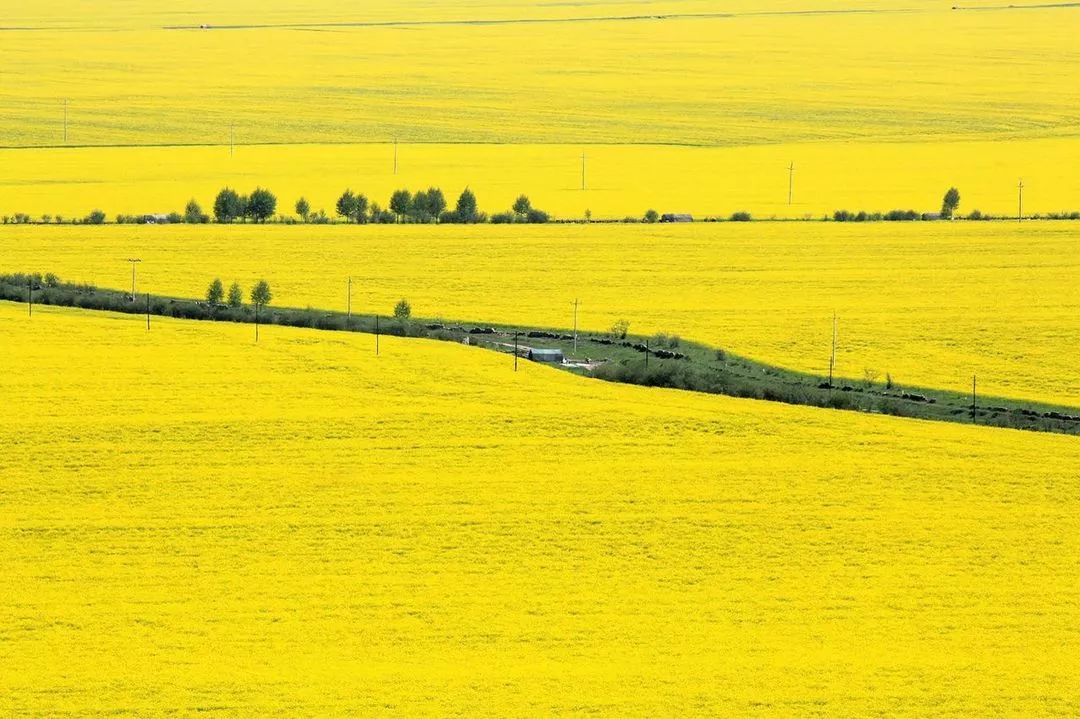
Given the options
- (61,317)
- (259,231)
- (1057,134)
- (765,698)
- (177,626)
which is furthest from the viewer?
(1057,134)

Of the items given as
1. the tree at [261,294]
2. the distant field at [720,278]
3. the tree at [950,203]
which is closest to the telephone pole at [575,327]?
the distant field at [720,278]

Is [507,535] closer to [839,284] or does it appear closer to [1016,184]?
[839,284]

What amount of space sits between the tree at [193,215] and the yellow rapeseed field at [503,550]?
28523 mm

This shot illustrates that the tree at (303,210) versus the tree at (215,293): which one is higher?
the tree at (303,210)

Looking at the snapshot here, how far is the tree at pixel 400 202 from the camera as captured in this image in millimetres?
75125

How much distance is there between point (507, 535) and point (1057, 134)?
7302 cm

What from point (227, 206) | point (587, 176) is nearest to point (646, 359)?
→ point (227, 206)

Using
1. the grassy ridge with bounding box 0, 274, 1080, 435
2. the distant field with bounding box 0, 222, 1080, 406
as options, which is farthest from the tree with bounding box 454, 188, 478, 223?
the grassy ridge with bounding box 0, 274, 1080, 435

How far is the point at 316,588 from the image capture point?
3150 cm

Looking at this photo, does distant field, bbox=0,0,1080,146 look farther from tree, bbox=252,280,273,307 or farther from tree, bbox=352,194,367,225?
tree, bbox=252,280,273,307

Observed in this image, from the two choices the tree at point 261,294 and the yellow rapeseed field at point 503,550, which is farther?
the tree at point 261,294

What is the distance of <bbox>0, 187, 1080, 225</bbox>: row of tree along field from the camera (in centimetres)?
7425

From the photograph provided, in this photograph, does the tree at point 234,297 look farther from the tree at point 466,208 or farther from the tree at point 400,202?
the tree at point 466,208

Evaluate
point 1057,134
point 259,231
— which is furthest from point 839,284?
point 1057,134
